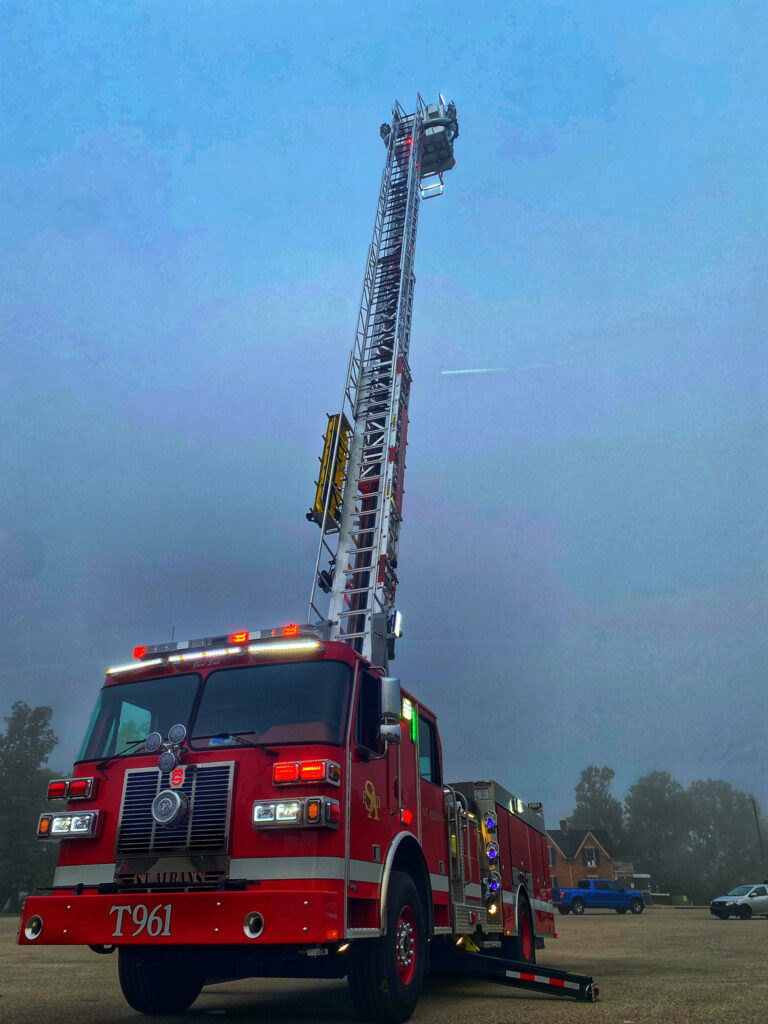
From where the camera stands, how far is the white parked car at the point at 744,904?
30.1 meters

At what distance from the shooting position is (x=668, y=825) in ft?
316

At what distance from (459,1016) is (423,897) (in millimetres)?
979

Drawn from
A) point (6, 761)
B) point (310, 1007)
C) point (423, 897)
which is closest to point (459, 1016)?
point (423, 897)

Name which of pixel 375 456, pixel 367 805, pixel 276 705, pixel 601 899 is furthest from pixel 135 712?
pixel 601 899

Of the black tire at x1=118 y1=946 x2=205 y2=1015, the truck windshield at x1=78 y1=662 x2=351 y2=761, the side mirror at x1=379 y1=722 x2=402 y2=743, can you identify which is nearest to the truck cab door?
the side mirror at x1=379 y1=722 x2=402 y2=743

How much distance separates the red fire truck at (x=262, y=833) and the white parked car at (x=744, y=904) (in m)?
26.8

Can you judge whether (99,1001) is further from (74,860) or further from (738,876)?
(738,876)

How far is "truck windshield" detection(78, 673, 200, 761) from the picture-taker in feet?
22.1

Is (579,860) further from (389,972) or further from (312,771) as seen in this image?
(312,771)

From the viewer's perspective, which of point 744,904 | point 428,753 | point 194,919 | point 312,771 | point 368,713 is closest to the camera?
point 194,919

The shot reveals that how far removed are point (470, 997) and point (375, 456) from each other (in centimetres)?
922

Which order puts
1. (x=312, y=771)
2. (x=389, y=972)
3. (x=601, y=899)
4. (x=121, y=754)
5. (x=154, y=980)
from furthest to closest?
(x=601, y=899) < (x=154, y=980) < (x=121, y=754) < (x=389, y=972) < (x=312, y=771)

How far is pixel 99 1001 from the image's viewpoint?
8.06 m

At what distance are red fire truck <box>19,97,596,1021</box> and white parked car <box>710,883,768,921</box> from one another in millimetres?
26802
